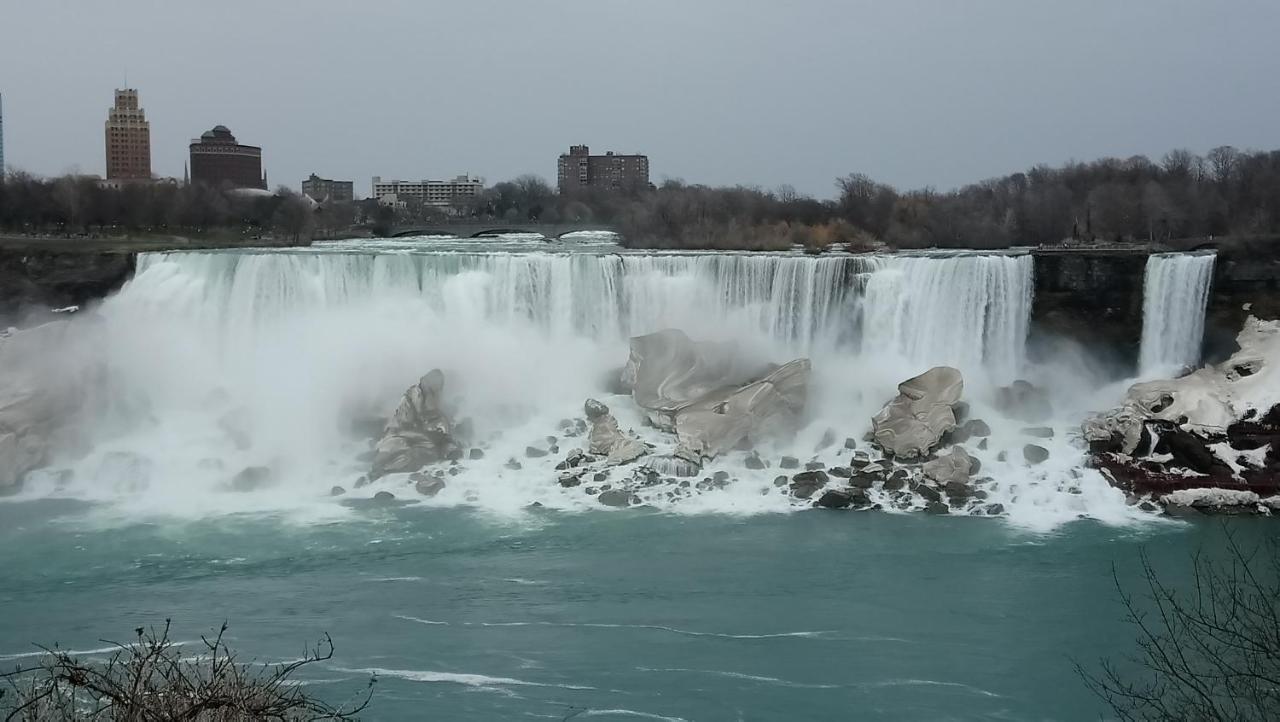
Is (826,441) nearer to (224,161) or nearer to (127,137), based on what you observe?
(224,161)

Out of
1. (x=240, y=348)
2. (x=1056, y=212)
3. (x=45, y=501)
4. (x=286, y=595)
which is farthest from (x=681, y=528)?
(x=1056, y=212)

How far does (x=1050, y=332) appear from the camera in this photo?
2470 cm

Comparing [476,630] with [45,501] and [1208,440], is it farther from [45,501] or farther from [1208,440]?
[1208,440]

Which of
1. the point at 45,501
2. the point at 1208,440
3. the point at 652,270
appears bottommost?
the point at 45,501

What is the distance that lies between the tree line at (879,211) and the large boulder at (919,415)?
57.3 feet

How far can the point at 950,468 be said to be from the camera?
19297mm

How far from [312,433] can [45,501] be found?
4.73 meters

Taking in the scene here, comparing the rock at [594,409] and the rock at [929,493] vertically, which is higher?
the rock at [594,409]

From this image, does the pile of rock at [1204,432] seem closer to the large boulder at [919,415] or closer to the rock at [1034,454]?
the rock at [1034,454]

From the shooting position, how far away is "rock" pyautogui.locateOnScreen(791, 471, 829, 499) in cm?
1914

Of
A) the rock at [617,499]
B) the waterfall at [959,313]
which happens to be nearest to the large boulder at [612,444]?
the rock at [617,499]

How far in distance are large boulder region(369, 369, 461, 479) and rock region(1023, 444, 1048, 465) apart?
1045 cm

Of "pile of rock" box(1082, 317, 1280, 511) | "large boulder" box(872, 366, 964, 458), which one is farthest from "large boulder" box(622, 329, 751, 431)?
"pile of rock" box(1082, 317, 1280, 511)

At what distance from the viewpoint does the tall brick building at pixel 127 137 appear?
10894 centimetres
